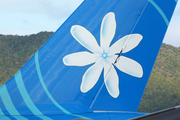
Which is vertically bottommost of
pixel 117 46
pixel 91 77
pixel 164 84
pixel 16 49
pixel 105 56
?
pixel 91 77

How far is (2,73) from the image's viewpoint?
25234 mm

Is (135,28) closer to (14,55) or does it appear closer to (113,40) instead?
(113,40)

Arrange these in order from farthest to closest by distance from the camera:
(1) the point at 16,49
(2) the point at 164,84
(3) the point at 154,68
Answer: (1) the point at 16,49, (3) the point at 154,68, (2) the point at 164,84

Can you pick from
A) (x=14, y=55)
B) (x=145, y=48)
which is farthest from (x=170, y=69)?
(x=145, y=48)

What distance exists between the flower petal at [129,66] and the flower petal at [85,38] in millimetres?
178

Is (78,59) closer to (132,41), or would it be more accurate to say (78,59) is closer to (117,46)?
(117,46)

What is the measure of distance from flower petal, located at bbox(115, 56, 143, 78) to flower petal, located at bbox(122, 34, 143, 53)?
0.24 feet

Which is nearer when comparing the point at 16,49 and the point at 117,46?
the point at 117,46

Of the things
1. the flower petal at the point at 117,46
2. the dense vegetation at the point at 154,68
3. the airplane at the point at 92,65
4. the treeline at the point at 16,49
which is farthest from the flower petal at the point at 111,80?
the treeline at the point at 16,49

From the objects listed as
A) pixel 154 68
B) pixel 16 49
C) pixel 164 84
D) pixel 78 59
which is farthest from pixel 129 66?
pixel 16 49

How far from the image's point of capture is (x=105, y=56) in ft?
4.35

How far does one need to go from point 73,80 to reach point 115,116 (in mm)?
389

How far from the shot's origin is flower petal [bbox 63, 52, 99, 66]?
4.28 ft

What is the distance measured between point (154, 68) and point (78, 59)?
29507mm
